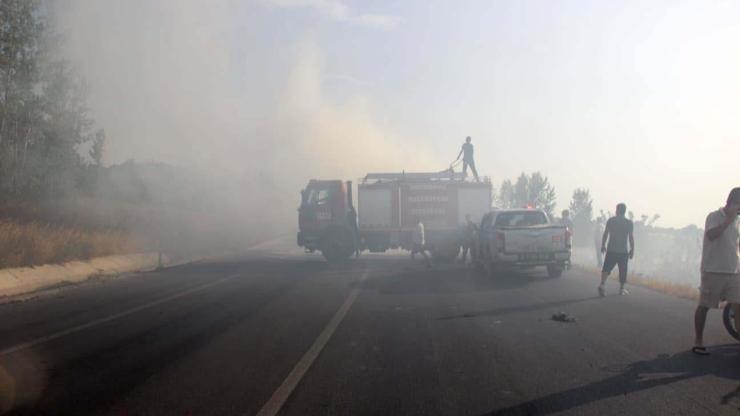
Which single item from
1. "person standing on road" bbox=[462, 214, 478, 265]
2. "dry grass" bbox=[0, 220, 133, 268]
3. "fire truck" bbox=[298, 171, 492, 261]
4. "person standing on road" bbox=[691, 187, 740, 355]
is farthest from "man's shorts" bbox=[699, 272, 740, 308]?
"fire truck" bbox=[298, 171, 492, 261]

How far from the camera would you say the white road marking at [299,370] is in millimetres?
5062

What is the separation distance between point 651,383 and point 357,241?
17.7 meters

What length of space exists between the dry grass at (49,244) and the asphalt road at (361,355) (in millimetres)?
3248

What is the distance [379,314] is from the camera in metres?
10.0

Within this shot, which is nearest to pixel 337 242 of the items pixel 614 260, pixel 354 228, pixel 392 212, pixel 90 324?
pixel 354 228

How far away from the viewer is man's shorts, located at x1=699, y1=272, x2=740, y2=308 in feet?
23.1

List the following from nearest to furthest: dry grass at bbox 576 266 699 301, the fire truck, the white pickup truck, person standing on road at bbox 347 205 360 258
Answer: dry grass at bbox 576 266 699 301 → the white pickup truck → person standing on road at bbox 347 205 360 258 → the fire truck

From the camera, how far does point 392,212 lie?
2353 centimetres

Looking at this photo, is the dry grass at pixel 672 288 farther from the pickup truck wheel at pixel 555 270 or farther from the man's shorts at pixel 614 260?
the pickup truck wheel at pixel 555 270

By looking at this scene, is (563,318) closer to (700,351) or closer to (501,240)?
(700,351)

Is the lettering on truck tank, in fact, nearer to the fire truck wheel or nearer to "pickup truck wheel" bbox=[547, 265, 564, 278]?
the fire truck wheel

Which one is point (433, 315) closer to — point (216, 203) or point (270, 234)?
point (270, 234)

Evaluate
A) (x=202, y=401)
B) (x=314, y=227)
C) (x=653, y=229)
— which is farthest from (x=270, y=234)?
(x=202, y=401)

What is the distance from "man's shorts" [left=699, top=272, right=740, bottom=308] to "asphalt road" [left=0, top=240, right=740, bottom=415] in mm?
624
